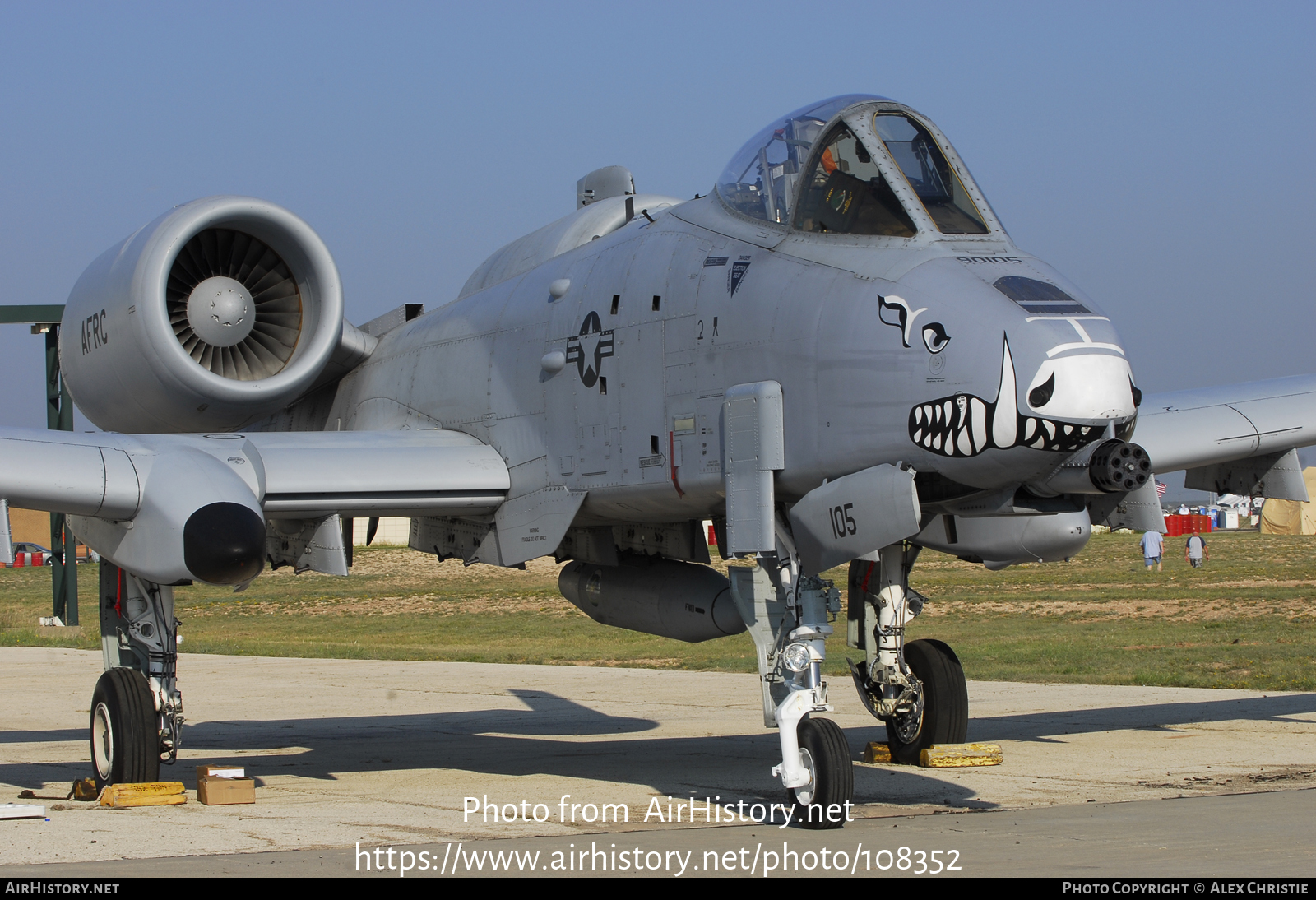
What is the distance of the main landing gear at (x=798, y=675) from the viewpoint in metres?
8.16

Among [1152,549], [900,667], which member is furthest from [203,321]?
[1152,549]

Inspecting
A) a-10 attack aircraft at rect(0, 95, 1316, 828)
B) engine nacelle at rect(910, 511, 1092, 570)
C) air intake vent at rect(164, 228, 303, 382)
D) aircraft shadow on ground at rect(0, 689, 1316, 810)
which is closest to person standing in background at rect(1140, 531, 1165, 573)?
aircraft shadow on ground at rect(0, 689, 1316, 810)

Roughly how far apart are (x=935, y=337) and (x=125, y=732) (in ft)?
21.1

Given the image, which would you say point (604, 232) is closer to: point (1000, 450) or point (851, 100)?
point (851, 100)

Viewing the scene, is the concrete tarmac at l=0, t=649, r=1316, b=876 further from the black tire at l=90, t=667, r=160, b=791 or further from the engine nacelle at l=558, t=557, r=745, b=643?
the engine nacelle at l=558, t=557, r=745, b=643

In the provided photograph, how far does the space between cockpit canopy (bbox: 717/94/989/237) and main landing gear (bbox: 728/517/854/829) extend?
77.9 inches

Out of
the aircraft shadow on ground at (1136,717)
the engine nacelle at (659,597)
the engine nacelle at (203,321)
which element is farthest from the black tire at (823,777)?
the engine nacelle at (203,321)

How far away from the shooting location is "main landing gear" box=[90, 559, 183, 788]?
1037 centimetres

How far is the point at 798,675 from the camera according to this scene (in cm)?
851

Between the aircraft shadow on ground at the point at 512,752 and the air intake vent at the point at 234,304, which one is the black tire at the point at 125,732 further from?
the air intake vent at the point at 234,304

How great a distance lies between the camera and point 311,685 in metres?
21.7

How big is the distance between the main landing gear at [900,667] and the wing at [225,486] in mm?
3031
